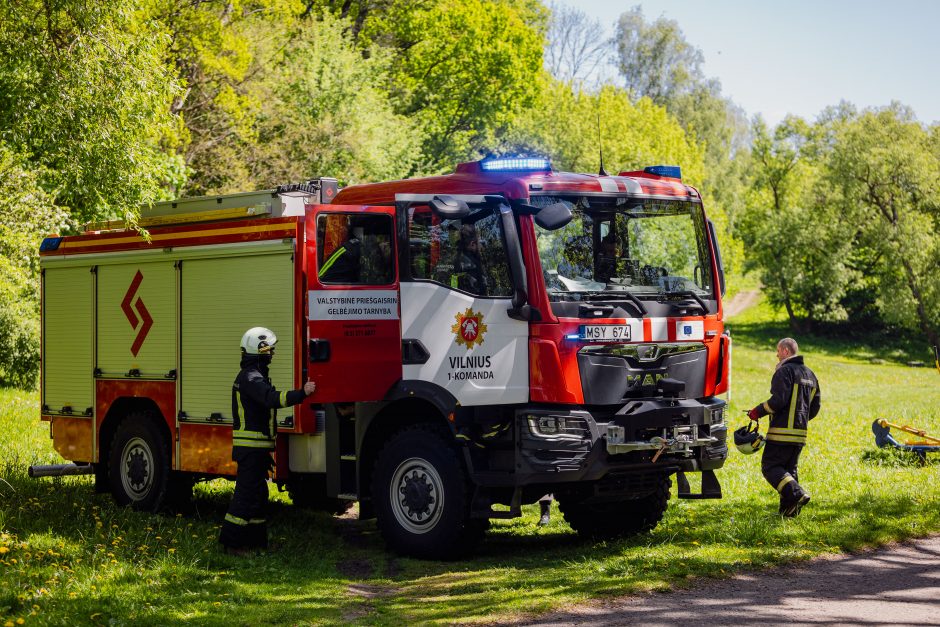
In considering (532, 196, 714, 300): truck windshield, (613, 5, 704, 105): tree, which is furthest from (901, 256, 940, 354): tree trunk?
(532, 196, 714, 300): truck windshield

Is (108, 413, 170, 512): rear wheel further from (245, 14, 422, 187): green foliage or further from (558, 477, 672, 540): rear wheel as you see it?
(245, 14, 422, 187): green foliage

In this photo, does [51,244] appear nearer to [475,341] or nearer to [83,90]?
[83,90]

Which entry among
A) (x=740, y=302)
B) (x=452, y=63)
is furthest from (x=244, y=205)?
(x=740, y=302)

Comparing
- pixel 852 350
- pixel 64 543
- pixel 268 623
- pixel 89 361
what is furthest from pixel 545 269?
pixel 852 350

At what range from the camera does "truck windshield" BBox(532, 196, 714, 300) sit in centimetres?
880

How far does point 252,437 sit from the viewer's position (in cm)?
927

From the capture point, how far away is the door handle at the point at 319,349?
9289 mm

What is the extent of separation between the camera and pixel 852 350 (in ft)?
202

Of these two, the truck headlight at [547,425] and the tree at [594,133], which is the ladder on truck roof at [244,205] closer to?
the truck headlight at [547,425]

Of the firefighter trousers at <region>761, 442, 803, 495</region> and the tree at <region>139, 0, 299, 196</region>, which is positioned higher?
the tree at <region>139, 0, 299, 196</region>

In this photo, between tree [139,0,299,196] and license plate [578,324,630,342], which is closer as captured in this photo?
license plate [578,324,630,342]

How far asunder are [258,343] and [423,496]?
1920 millimetres

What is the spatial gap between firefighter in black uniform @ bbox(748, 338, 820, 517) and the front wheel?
3.16 meters

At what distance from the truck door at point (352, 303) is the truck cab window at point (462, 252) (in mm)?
244
